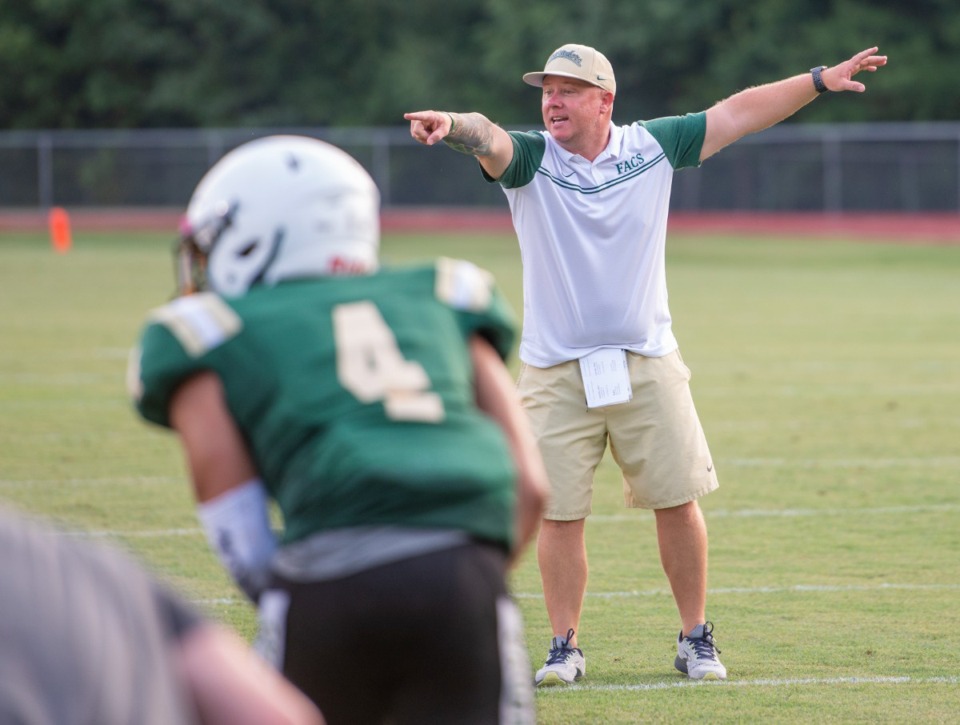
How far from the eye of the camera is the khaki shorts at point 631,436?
5.18 meters

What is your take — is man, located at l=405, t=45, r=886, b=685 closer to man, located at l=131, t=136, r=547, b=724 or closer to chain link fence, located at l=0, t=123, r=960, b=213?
man, located at l=131, t=136, r=547, b=724

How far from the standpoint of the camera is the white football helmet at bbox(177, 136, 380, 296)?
269 cm

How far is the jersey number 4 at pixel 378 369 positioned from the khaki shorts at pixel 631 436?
263 cm

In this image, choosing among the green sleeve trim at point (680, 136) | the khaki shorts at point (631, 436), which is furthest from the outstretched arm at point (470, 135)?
the khaki shorts at point (631, 436)

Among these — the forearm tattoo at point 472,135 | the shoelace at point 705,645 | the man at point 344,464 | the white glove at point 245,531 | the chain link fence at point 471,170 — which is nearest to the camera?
the man at point 344,464

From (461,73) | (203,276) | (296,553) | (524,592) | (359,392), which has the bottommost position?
(524,592)

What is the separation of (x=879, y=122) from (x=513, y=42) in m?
9.36

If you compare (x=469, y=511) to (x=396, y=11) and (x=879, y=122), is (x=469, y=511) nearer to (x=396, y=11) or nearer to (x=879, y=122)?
(x=879, y=122)

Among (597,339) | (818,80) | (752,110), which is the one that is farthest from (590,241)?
(818,80)

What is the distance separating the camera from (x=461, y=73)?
42.3m

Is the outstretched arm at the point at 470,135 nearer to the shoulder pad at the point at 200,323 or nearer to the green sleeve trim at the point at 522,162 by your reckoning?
the green sleeve trim at the point at 522,162

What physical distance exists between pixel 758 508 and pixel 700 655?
2.82 m

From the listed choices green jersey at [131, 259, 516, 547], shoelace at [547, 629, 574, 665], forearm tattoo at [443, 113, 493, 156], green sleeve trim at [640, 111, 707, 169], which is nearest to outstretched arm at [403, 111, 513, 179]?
forearm tattoo at [443, 113, 493, 156]

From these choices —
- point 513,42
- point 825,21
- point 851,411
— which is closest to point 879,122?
point 825,21
